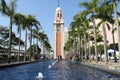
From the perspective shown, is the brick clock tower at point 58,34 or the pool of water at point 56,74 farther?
the brick clock tower at point 58,34

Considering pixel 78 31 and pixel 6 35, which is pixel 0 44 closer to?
pixel 6 35

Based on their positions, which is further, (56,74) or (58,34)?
(58,34)

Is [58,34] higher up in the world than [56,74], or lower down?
higher up

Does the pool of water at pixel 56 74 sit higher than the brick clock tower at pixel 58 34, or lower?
lower

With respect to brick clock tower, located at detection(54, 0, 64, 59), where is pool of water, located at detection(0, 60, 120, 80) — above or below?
below

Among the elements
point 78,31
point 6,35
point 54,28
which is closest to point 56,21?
point 54,28

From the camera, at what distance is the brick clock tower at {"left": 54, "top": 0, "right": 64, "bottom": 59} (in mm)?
159125

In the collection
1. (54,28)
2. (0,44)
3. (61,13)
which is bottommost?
(0,44)

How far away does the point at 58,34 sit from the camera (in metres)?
162

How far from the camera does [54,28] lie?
165 m

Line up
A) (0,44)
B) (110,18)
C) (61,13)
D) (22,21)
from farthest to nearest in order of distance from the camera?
(61,13) → (0,44) → (22,21) → (110,18)

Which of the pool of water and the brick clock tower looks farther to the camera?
the brick clock tower

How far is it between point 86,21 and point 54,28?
361 ft

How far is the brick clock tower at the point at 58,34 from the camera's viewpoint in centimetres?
15912
